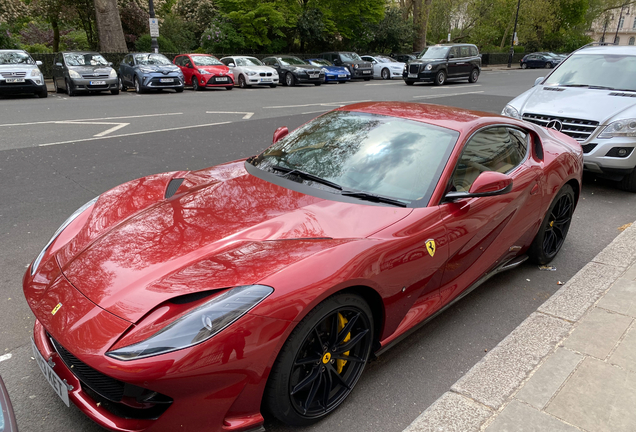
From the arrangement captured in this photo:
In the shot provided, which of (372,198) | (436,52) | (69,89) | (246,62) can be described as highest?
(436,52)

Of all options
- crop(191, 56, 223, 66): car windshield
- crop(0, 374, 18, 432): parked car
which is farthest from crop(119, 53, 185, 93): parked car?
crop(0, 374, 18, 432): parked car

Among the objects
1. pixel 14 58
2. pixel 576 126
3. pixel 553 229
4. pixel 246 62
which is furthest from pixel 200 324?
pixel 246 62

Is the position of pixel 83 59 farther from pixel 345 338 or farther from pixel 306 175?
pixel 345 338

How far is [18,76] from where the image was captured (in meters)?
15.6

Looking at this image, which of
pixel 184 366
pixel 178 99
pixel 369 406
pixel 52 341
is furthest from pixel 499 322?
pixel 178 99

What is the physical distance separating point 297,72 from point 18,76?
1180 centimetres

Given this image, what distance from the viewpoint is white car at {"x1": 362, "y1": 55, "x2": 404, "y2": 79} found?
27969 millimetres

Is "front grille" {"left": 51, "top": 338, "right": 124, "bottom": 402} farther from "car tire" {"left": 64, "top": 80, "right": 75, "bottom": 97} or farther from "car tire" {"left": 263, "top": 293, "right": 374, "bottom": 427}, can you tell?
"car tire" {"left": 64, "top": 80, "right": 75, "bottom": 97}

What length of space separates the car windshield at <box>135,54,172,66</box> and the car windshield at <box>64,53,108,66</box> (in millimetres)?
1485

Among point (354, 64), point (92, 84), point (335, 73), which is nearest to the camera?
point (92, 84)

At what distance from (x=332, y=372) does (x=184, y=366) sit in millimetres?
847

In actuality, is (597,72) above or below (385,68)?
above

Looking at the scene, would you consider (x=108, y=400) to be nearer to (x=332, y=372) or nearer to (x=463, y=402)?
(x=332, y=372)

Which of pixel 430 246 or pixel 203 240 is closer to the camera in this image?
pixel 203 240
